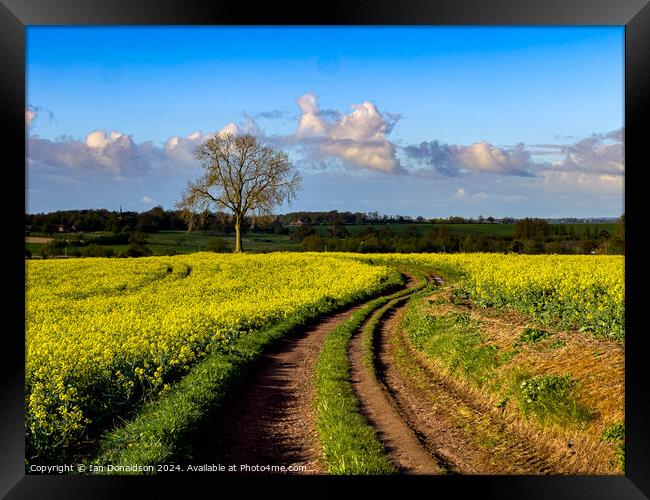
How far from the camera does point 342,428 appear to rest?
7547 millimetres

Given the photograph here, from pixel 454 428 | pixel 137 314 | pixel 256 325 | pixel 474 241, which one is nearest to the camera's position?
pixel 454 428

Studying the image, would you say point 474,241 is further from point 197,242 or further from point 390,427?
point 390,427

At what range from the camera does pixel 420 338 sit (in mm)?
13398

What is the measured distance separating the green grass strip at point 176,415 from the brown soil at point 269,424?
23 cm

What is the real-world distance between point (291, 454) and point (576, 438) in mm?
3666

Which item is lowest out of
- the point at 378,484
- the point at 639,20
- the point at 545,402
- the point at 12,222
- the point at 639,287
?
the point at 378,484

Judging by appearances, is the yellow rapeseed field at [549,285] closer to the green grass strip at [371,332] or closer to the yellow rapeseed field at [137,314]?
the green grass strip at [371,332]

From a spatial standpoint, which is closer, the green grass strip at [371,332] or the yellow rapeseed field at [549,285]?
the yellow rapeseed field at [549,285]

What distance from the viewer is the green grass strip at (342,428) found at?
668cm

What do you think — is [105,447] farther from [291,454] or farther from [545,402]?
[545,402]

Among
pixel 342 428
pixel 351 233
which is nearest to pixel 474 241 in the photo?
pixel 351 233

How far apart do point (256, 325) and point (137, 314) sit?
370cm

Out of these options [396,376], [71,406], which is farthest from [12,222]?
[396,376]

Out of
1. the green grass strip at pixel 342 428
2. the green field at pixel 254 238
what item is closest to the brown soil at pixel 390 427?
the green grass strip at pixel 342 428
